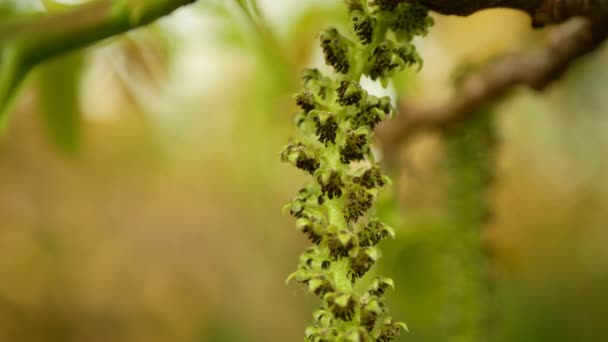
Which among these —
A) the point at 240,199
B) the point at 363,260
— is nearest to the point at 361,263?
the point at 363,260

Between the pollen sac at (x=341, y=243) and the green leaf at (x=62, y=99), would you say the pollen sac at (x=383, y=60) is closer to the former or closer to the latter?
the pollen sac at (x=341, y=243)

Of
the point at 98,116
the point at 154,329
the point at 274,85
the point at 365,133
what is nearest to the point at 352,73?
the point at 365,133

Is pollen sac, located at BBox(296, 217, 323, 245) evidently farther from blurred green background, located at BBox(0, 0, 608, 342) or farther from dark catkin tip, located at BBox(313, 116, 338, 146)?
blurred green background, located at BBox(0, 0, 608, 342)

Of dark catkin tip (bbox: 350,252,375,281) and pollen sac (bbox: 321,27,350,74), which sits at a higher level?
pollen sac (bbox: 321,27,350,74)

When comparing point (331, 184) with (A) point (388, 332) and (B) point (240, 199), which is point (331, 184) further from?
(B) point (240, 199)

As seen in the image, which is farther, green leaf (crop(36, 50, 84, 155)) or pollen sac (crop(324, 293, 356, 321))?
green leaf (crop(36, 50, 84, 155))

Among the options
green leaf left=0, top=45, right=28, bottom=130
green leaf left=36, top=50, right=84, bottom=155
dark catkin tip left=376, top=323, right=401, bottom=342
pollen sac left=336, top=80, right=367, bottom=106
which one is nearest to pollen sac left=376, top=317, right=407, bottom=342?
dark catkin tip left=376, top=323, right=401, bottom=342

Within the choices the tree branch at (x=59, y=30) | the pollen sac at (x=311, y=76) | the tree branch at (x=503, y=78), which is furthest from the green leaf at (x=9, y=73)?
the tree branch at (x=503, y=78)

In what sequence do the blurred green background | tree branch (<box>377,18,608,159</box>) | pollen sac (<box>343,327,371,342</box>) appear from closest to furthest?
pollen sac (<box>343,327,371,342</box>) → tree branch (<box>377,18,608,159</box>) → the blurred green background
